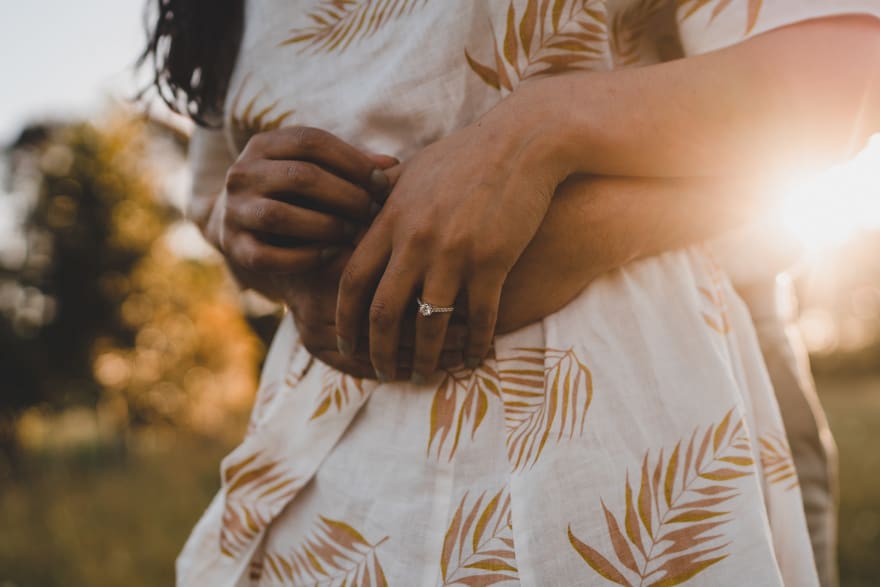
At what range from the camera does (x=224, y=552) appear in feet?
3.23

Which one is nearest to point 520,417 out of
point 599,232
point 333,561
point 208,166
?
point 599,232

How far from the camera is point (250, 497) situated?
962 mm

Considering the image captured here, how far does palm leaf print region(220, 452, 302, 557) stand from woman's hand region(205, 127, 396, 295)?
0.36 meters

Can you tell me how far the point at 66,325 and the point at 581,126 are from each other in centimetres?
1215

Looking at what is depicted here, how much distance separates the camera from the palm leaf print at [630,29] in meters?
0.81

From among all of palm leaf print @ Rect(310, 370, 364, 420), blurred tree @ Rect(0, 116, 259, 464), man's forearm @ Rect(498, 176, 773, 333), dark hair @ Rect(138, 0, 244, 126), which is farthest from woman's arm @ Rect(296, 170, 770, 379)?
blurred tree @ Rect(0, 116, 259, 464)

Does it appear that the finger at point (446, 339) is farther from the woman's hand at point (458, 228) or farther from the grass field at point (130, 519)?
the grass field at point (130, 519)

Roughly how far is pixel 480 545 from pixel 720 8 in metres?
0.76

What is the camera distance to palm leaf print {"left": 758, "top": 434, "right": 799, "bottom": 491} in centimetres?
80

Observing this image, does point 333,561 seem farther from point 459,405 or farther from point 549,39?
point 549,39

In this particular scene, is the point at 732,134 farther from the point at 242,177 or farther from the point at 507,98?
the point at 242,177

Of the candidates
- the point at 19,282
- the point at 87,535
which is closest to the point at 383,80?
the point at 87,535

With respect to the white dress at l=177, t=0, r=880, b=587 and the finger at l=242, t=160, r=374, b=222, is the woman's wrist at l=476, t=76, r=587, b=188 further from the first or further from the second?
the finger at l=242, t=160, r=374, b=222

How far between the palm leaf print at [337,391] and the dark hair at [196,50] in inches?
25.7
